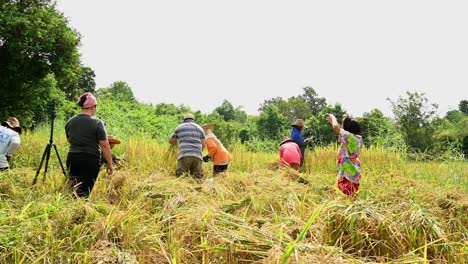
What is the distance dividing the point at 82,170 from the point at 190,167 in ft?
6.02

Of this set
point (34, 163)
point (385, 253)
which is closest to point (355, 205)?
point (385, 253)

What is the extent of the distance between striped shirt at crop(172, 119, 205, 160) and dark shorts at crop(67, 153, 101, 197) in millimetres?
1574

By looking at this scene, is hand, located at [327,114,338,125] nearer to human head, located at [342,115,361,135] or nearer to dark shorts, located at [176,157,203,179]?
human head, located at [342,115,361,135]

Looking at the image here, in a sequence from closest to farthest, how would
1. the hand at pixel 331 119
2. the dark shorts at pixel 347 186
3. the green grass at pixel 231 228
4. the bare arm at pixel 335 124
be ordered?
1. the green grass at pixel 231 228
2. the dark shorts at pixel 347 186
3. the bare arm at pixel 335 124
4. the hand at pixel 331 119

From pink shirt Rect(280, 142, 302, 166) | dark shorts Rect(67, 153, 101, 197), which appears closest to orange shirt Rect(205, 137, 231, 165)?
pink shirt Rect(280, 142, 302, 166)

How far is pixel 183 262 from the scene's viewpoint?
211 cm

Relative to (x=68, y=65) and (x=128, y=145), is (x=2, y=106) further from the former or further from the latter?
(x=128, y=145)

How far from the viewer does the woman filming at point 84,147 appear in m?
3.67

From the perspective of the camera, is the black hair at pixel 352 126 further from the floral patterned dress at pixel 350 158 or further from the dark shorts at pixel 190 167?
the dark shorts at pixel 190 167

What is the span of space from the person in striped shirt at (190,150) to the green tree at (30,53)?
10.2 metres

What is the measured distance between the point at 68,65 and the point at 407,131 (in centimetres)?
2004

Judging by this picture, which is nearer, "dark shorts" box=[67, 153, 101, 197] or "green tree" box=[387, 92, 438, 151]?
"dark shorts" box=[67, 153, 101, 197]

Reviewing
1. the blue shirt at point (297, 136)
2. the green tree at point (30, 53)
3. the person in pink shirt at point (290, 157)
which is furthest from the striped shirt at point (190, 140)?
the green tree at point (30, 53)

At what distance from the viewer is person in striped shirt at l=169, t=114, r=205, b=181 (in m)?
5.12
